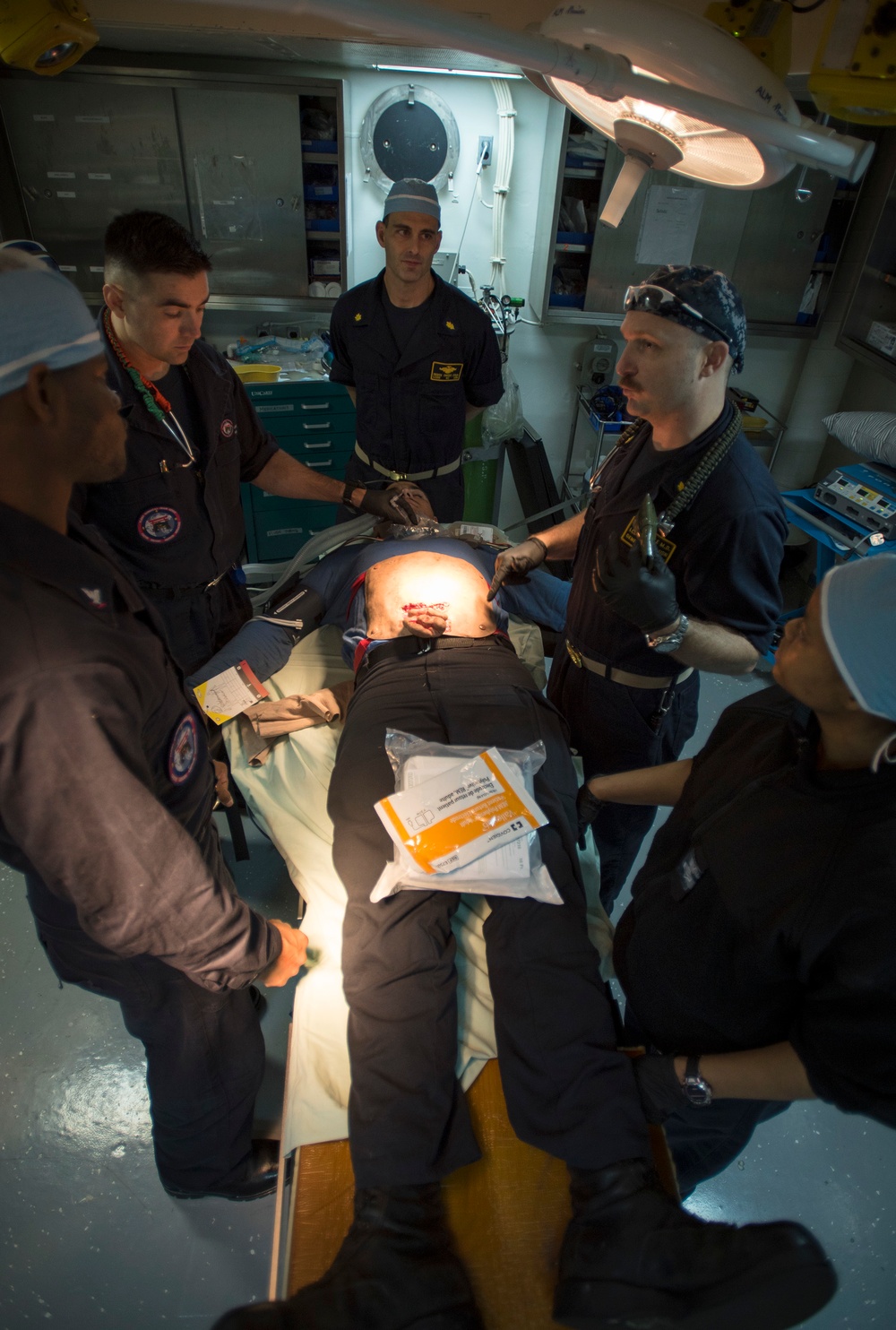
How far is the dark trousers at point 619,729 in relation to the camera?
6.68 ft

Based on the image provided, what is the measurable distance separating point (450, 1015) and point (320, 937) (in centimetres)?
41

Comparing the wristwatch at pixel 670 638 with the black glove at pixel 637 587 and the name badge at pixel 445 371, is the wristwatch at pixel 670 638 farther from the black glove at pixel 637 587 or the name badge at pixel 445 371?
the name badge at pixel 445 371

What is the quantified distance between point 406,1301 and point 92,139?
4.72 metres

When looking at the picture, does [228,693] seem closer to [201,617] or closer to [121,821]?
[201,617]

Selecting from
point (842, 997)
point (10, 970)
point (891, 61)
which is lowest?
point (10, 970)

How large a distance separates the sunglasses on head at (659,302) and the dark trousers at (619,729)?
822mm

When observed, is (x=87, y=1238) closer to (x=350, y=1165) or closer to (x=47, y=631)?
(x=350, y=1165)

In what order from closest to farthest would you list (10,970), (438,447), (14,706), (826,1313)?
1. (14,706)
2. (826,1313)
3. (10,970)
4. (438,447)

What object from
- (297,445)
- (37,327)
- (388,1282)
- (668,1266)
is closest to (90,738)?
(37,327)

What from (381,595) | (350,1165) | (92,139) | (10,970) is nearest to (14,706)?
(350,1165)

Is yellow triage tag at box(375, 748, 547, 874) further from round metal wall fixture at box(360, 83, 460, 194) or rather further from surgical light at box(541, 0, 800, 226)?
round metal wall fixture at box(360, 83, 460, 194)

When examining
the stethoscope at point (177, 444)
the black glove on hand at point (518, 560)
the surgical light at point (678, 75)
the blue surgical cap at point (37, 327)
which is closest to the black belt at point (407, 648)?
the black glove on hand at point (518, 560)

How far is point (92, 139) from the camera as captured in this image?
12.0 ft

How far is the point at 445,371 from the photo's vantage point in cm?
334
